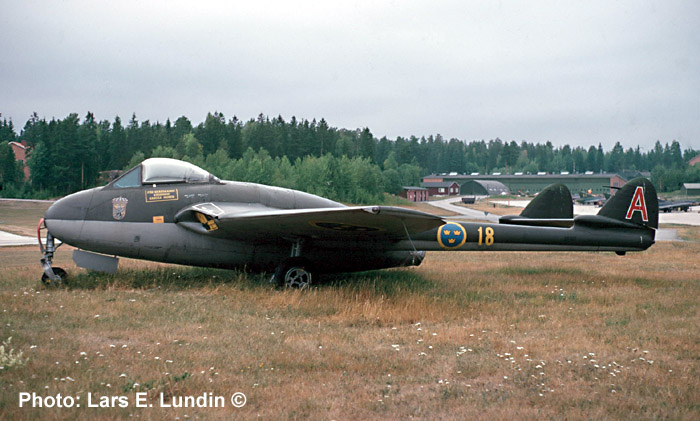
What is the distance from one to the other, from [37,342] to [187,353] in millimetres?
1786

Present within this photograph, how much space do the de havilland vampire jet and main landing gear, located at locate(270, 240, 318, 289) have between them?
0.02 m

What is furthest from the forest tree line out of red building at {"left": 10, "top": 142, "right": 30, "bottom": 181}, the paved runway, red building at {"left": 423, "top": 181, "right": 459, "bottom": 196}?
red building at {"left": 423, "top": 181, "right": 459, "bottom": 196}

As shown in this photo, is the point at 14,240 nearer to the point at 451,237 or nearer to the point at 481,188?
the point at 451,237

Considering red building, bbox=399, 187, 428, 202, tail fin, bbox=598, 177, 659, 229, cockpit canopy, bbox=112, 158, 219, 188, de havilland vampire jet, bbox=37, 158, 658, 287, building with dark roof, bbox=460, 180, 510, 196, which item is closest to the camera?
de havilland vampire jet, bbox=37, 158, 658, 287

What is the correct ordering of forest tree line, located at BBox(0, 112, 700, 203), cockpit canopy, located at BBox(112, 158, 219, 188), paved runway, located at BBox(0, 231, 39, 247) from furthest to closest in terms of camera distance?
forest tree line, located at BBox(0, 112, 700, 203)
paved runway, located at BBox(0, 231, 39, 247)
cockpit canopy, located at BBox(112, 158, 219, 188)

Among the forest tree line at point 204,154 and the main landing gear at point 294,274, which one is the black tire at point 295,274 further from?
the forest tree line at point 204,154

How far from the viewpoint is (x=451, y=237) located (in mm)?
10406

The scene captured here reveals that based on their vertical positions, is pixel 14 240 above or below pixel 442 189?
below

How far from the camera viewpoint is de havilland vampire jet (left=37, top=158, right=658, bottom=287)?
29.5ft

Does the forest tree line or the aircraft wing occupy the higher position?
the forest tree line

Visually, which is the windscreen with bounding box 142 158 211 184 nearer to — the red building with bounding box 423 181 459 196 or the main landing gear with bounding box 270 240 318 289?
the main landing gear with bounding box 270 240 318 289

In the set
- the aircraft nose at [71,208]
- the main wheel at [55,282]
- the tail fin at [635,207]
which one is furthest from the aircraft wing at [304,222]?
the tail fin at [635,207]

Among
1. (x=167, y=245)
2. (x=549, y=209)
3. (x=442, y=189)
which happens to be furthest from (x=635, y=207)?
(x=442, y=189)

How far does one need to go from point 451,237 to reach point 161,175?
623cm
